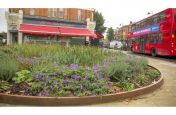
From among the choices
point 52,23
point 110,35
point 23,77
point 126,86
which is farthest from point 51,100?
point 110,35

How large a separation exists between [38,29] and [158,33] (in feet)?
57.8

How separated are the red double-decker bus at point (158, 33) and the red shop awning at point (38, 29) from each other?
1183 centimetres

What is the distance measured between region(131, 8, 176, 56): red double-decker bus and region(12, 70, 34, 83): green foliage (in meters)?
14.8

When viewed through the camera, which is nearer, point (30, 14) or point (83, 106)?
point (83, 106)

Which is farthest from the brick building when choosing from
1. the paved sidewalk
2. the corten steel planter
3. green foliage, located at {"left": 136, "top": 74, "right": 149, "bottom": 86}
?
the corten steel planter

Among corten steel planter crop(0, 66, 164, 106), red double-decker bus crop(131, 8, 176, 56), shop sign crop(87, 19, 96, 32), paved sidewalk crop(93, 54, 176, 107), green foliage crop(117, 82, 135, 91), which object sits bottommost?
paved sidewalk crop(93, 54, 176, 107)

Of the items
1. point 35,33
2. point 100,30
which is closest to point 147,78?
point 35,33

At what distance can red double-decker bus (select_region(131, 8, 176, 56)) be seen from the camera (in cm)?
2044

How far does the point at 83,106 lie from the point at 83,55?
398cm

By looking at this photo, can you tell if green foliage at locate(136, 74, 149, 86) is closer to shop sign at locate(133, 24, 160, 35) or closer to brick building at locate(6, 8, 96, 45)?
shop sign at locate(133, 24, 160, 35)

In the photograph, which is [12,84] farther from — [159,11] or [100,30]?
[100,30]

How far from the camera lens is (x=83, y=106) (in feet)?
21.6

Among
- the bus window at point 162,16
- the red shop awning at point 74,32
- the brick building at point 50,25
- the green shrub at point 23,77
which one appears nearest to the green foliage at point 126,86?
the green shrub at point 23,77

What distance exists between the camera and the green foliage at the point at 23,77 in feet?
25.3
